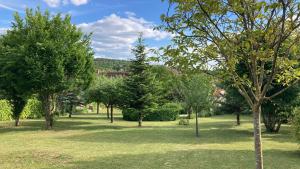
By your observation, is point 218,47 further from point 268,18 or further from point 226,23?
point 268,18

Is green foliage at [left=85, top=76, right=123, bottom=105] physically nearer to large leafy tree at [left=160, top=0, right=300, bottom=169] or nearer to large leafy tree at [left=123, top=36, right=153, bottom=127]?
large leafy tree at [left=123, top=36, right=153, bottom=127]

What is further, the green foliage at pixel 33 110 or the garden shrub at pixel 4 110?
the green foliage at pixel 33 110

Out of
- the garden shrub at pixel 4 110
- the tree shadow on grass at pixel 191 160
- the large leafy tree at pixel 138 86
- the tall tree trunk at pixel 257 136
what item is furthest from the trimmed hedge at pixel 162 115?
the tall tree trunk at pixel 257 136

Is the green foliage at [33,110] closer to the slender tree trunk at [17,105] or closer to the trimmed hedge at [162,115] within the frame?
the slender tree trunk at [17,105]

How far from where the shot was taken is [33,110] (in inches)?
1345

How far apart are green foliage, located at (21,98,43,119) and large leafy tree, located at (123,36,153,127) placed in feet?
39.7

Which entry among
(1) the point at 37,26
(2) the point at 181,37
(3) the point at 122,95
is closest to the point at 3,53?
(1) the point at 37,26

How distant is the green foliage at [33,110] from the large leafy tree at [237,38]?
3051 cm

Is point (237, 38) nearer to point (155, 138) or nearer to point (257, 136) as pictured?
point (257, 136)

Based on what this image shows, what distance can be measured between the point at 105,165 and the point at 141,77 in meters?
16.4

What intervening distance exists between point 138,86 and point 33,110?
45.7 ft

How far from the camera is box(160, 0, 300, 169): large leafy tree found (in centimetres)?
421

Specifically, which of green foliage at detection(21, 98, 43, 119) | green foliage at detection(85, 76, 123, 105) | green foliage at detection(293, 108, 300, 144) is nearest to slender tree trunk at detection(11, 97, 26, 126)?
green foliage at detection(85, 76, 123, 105)

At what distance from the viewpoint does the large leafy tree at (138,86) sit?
85.2ft
